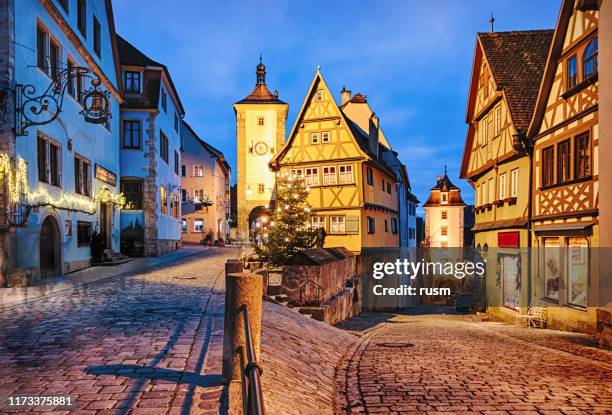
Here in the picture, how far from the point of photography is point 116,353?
6258 mm

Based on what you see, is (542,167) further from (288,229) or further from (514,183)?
(288,229)

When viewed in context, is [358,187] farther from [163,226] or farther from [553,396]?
[553,396]

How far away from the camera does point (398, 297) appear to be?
3516 centimetres

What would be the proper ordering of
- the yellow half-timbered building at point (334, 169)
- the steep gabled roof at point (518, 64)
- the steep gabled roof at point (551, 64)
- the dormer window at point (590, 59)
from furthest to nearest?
the yellow half-timbered building at point (334, 169)
the steep gabled roof at point (518, 64)
the steep gabled roof at point (551, 64)
the dormer window at point (590, 59)

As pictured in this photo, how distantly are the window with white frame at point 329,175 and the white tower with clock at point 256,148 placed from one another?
47.0ft

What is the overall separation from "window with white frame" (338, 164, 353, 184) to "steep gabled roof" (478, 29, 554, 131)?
1042 centimetres

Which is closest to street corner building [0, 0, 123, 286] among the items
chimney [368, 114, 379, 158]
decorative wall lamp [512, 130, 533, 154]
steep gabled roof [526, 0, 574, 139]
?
decorative wall lamp [512, 130, 533, 154]

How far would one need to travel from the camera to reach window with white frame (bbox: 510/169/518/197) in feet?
62.0

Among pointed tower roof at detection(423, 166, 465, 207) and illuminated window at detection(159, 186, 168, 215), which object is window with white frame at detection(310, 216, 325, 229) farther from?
pointed tower roof at detection(423, 166, 465, 207)

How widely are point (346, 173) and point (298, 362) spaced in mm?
21792

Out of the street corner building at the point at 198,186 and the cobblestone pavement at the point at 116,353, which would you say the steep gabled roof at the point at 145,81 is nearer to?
the cobblestone pavement at the point at 116,353

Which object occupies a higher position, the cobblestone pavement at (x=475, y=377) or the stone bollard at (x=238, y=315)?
the stone bollard at (x=238, y=315)

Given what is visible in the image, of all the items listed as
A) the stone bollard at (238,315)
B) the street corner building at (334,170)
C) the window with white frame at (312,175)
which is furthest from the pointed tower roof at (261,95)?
the stone bollard at (238,315)

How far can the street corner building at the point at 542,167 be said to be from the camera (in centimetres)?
1380
